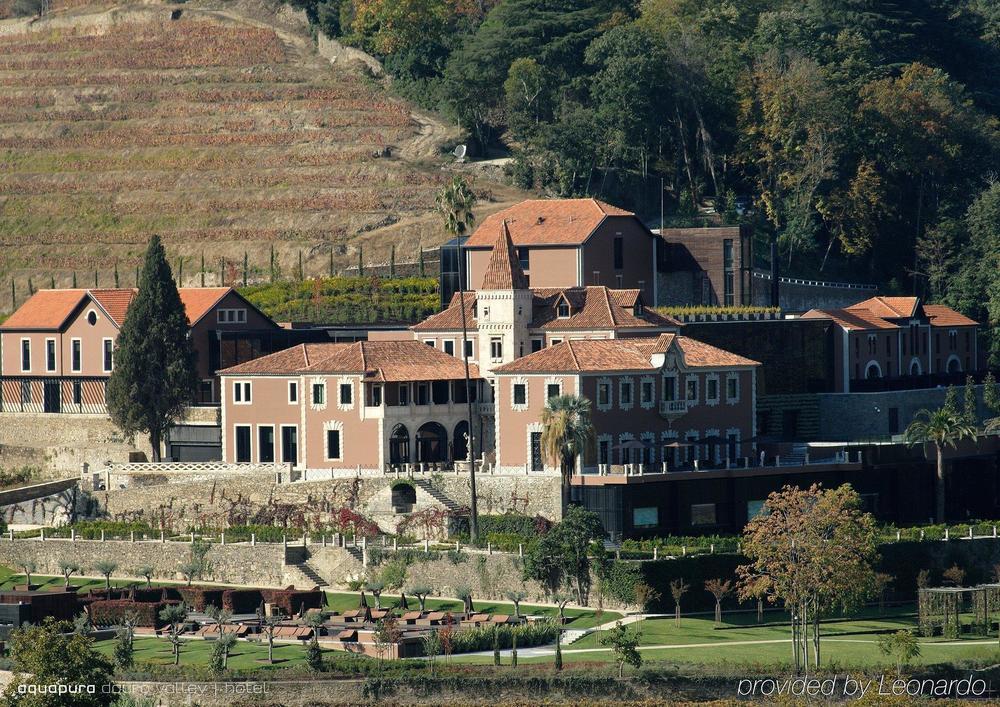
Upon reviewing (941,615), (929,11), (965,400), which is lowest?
(941,615)

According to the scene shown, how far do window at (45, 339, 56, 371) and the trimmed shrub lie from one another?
3368 cm

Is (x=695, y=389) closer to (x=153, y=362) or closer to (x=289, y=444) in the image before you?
(x=289, y=444)

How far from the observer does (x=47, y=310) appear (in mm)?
125000

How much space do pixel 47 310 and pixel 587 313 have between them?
31528mm

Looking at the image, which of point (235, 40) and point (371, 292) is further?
point (235, 40)

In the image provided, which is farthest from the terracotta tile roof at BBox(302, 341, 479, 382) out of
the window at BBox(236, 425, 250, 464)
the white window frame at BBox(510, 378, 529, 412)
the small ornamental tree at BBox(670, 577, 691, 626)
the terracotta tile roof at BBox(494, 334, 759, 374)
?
the small ornamental tree at BBox(670, 577, 691, 626)

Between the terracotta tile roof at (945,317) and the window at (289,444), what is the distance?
122 ft

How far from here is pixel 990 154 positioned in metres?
146

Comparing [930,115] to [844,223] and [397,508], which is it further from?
[397,508]

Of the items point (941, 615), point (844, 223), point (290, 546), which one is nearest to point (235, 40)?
point (844, 223)

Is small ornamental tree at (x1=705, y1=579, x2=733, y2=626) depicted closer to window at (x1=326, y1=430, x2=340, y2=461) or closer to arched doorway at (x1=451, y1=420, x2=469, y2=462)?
arched doorway at (x1=451, y1=420, x2=469, y2=462)

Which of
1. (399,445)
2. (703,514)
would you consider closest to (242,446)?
(399,445)

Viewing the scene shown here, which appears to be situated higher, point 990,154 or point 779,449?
point 990,154

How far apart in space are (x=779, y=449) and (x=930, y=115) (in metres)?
44.0
